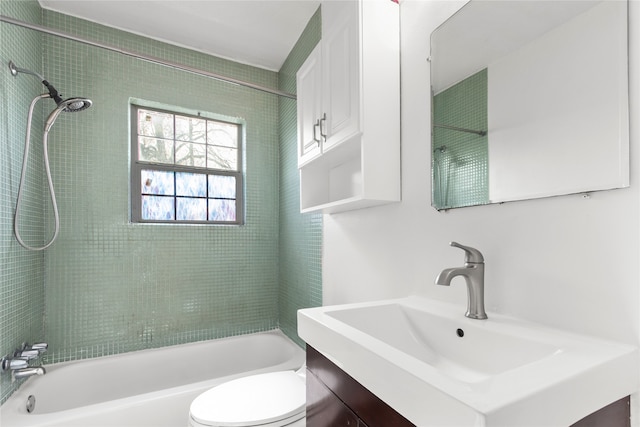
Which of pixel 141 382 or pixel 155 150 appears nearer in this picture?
pixel 141 382

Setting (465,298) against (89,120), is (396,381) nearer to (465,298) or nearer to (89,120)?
(465,298)

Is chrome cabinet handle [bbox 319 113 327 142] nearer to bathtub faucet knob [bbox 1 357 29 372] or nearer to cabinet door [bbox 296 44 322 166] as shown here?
cabinet door [bbox 296 44 322 166]

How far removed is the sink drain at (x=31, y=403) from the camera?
1621 millimetres

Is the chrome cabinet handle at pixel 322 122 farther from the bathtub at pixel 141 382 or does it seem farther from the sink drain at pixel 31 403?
the sink drain at pixel 31 403

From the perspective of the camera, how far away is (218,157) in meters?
2.55

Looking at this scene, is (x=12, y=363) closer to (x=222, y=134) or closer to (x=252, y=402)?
(x=252, y=402)

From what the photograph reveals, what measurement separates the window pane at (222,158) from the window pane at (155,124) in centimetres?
31

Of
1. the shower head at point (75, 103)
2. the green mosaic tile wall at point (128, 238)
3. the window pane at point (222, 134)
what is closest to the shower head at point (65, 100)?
the shower head at point (75, 103)

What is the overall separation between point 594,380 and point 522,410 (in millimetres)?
221

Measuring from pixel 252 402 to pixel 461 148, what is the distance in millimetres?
1288

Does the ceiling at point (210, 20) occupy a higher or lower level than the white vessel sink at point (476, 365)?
higher

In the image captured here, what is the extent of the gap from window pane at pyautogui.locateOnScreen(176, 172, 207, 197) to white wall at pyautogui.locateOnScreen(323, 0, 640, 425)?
1.41 meters

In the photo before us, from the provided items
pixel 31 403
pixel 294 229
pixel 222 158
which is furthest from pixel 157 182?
pixel 31 403

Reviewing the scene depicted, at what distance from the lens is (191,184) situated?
2447 millimetres
